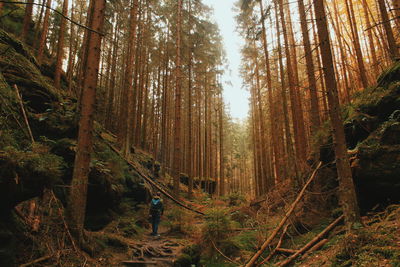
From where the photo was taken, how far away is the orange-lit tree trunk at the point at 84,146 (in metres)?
4.82

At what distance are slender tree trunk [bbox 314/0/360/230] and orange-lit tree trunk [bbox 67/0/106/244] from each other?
5.42m

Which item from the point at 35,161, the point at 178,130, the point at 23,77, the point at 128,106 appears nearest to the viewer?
the point at 35,161

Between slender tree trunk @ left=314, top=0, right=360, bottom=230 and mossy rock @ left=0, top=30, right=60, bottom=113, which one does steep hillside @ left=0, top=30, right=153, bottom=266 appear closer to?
mossy rock @ left=0, top=30, right=60, bottom=113

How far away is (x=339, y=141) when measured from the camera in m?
4.48

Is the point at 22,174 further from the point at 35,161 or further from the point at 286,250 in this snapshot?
the point at 286,250

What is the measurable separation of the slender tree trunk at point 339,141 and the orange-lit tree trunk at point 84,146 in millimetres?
5416

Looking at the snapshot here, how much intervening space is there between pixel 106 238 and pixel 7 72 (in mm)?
5011

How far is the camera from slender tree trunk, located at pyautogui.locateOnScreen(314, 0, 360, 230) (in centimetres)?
416

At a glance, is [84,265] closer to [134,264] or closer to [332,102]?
[134,264]

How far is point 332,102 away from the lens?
4.57 m

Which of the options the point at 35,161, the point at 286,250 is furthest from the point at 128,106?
the point at 286,250

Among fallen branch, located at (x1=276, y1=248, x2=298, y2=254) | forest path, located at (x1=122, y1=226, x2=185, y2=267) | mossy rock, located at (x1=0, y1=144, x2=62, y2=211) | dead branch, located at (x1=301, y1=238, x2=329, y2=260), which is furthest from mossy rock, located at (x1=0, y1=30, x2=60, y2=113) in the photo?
dead branch, located at (x1=301, y1=238, x2=329, y2=260)

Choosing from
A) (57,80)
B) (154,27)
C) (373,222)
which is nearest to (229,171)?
(154,27)

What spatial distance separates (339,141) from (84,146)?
5660 millimetres
